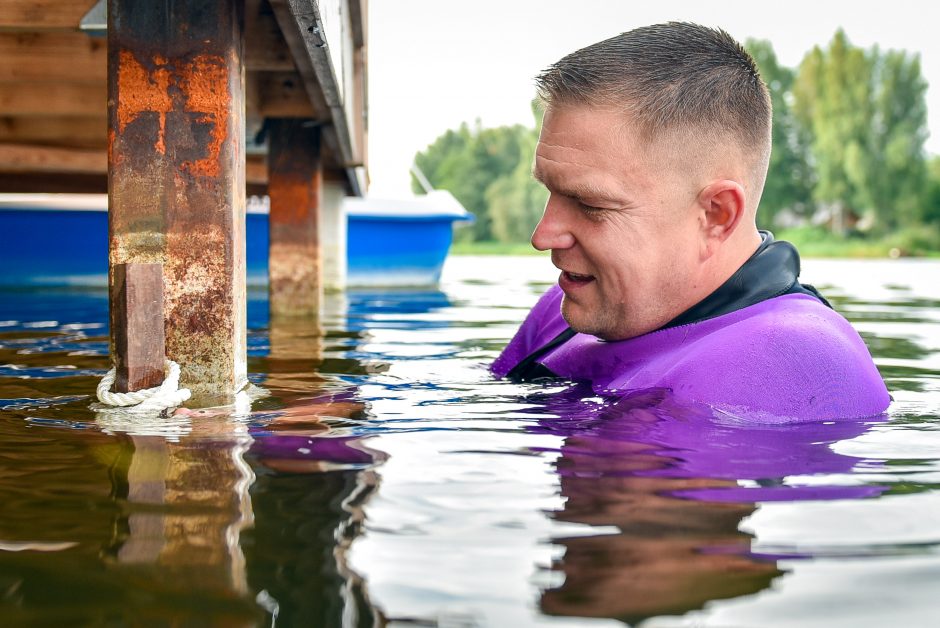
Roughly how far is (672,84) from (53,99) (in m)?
5.00

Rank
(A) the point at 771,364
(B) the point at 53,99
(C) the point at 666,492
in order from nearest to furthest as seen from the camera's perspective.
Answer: (C) the point at 666,492
(A) the point at 771,364
(B) the point at 53,99

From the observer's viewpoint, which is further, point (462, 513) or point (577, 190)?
point (577, 190)

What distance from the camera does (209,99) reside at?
112 inches

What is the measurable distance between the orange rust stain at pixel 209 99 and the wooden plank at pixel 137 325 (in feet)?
1.15

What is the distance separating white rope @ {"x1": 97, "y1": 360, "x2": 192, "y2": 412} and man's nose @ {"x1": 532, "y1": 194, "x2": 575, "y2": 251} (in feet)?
3.39

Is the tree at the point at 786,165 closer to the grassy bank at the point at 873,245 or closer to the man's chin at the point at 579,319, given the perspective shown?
the grassy bank at the point at 873,245

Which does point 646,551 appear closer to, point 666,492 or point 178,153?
A: point 666,492

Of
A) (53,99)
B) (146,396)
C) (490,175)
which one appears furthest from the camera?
(490,175)

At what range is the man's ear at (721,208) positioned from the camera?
2.77m

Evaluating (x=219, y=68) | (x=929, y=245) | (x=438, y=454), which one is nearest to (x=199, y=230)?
(x=219, y=68)

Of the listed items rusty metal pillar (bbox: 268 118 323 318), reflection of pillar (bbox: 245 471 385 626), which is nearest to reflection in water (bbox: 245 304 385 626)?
reflection of pillar (bbox: 245 471 385 626)

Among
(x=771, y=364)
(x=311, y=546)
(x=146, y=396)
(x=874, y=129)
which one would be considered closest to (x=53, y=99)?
(x=146, y=396)

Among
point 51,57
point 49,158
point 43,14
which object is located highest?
point 51,57

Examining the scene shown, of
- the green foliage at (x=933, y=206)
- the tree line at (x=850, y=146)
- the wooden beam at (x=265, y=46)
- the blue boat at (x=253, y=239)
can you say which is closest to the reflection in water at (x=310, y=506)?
the wooden beam at (x=265, y=46)
